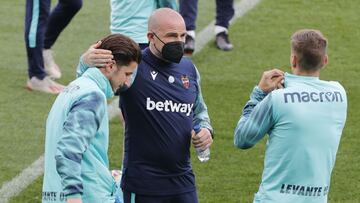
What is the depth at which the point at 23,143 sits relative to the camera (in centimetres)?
906

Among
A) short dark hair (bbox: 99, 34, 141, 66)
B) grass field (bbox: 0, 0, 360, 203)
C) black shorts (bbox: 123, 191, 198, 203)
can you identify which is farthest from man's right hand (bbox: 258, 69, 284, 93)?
grass field (bbox: 0, 0, 360, 203)

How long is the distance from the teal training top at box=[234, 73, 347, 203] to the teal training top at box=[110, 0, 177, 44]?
3.36 metres

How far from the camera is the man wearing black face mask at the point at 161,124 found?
6.03 metres

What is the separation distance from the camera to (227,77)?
36.7ft

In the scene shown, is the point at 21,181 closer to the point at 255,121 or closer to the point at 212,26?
the point at 255,121

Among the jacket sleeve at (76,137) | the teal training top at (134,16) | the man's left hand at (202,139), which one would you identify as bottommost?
the teal training top at (134,16)

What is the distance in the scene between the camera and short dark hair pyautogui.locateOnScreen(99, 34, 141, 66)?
512cm

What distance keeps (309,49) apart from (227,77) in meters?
5.87

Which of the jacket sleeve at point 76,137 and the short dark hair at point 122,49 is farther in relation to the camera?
the short dark hair at point 122,49

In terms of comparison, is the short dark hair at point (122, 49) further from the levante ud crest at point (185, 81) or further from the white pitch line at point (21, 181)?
the white pitch line at point (21, 181)

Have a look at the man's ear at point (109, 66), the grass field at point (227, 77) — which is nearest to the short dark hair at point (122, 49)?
the man's ear at point (109, 66)

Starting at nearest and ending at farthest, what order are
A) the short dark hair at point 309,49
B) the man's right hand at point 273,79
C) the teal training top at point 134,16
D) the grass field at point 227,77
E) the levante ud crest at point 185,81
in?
the short dark hair at point 309,49 < the man's right hand at point 273,79 < the levante ud crest at point 185,81 < the grass field at point 227,77 < the teal training top at point 134,16

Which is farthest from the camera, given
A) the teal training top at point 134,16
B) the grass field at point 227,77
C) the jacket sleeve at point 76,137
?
the teal training top at point 134,16

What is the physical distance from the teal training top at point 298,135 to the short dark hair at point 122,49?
0.75 meters
